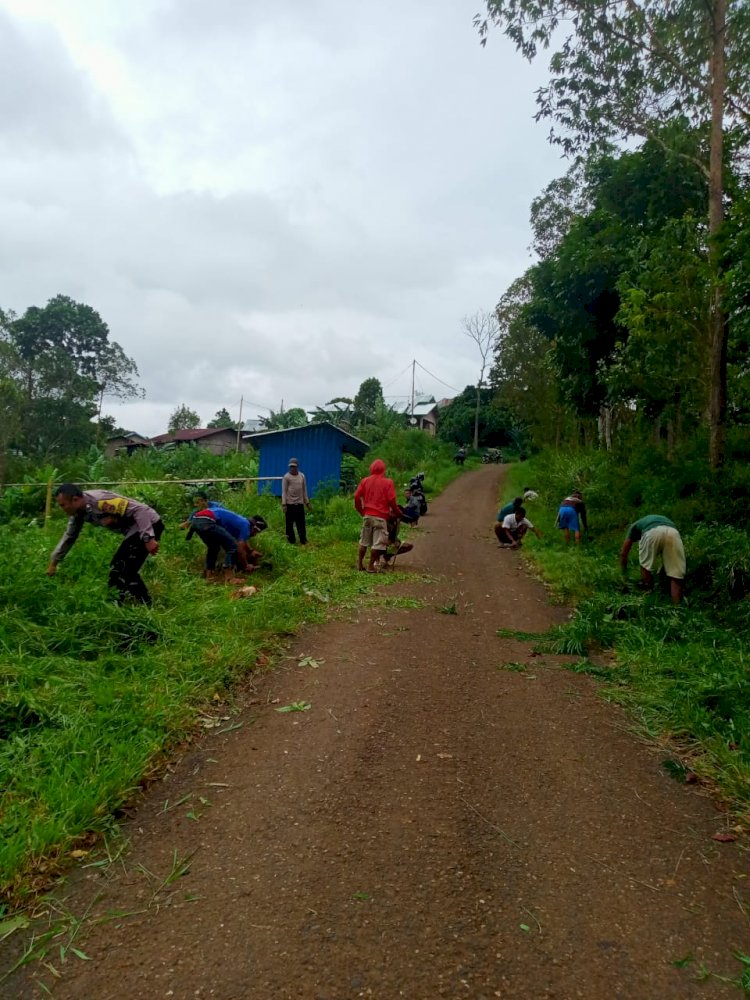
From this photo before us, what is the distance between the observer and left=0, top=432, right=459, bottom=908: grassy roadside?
3135 millimetres

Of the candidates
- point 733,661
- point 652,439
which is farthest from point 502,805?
point 652,439

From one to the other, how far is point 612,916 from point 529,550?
9820 millimetres

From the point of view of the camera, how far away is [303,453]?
18484mm

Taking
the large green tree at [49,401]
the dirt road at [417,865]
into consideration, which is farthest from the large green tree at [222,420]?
the dirt road at [417,865]

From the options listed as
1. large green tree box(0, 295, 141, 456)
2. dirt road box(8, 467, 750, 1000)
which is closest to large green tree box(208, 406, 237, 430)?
large green tree box(0, 295, 141, 456)

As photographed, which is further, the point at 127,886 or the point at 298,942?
the point at 127,886

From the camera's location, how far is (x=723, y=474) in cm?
1053

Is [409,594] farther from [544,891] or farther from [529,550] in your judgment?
[544,891]

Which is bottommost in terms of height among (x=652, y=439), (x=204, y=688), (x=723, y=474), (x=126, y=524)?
(x=204, y=688)

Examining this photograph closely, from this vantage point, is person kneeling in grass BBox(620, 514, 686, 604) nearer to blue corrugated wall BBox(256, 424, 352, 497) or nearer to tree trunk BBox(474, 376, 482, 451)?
blue corrugated wall BBox(256, 424, 352, 497)

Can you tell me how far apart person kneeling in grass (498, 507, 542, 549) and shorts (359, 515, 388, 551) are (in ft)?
14.9

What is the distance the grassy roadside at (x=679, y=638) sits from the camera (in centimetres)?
418

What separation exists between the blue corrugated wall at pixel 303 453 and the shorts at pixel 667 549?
1155 centimetres

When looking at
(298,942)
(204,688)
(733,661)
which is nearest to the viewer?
(298,942)
